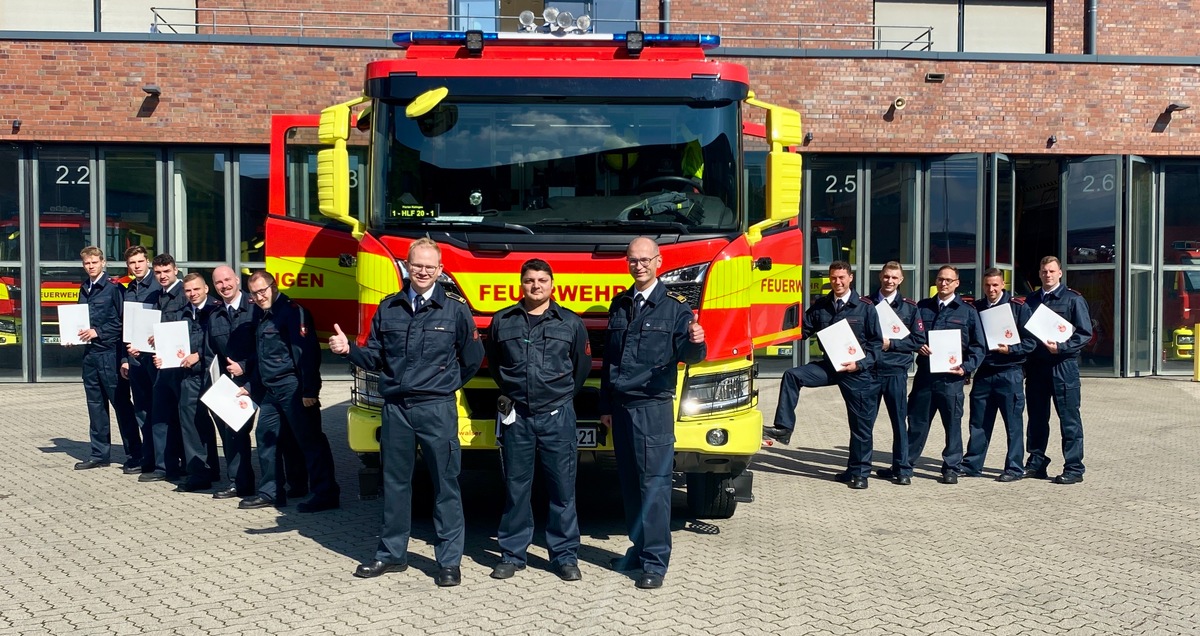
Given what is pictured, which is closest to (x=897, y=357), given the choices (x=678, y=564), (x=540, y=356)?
(x=678, y=564)

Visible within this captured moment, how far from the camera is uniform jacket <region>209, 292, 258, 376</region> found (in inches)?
312

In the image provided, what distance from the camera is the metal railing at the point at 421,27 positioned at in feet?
55.1

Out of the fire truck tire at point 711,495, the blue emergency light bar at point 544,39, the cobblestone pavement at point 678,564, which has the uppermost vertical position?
the blue emergency light bar at point 544,39

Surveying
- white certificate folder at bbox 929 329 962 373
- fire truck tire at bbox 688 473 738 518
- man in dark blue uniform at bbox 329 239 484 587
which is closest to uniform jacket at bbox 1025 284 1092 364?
white certificate folder at bbox 929 329 962 373

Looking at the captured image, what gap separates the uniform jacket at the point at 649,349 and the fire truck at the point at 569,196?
1.21 ft

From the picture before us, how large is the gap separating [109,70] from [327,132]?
10.5 meters

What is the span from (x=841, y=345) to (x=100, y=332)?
6028mm

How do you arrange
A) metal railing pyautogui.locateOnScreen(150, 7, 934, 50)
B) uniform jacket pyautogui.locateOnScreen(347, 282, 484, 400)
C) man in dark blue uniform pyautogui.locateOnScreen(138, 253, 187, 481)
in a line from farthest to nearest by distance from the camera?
metal railing pyautogui.locateOnScreen(150, 7, 934, 50) < man in dark blue uniform pyautogui.locateOnScreen(138, 253, 187, 481) < uniform jacket pyautogui.locateOnScreen(347, 282, 484, 400)

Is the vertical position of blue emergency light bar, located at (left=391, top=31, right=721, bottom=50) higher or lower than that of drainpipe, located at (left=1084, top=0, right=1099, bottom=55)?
lower

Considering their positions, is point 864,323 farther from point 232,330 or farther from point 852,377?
point 232,330

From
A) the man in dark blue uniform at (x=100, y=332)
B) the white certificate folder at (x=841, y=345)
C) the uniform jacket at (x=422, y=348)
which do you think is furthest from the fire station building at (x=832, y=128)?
the uniform jacket at (x=422, y=348)

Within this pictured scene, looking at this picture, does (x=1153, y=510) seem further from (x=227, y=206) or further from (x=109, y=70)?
(x=109, y=70)

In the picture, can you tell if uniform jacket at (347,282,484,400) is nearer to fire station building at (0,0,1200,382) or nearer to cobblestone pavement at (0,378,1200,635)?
cobblestone pavement at (0,378,1200,635)

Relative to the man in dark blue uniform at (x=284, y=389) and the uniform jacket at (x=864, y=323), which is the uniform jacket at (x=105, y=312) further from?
the uniform jacket at (x=864, y=323)
